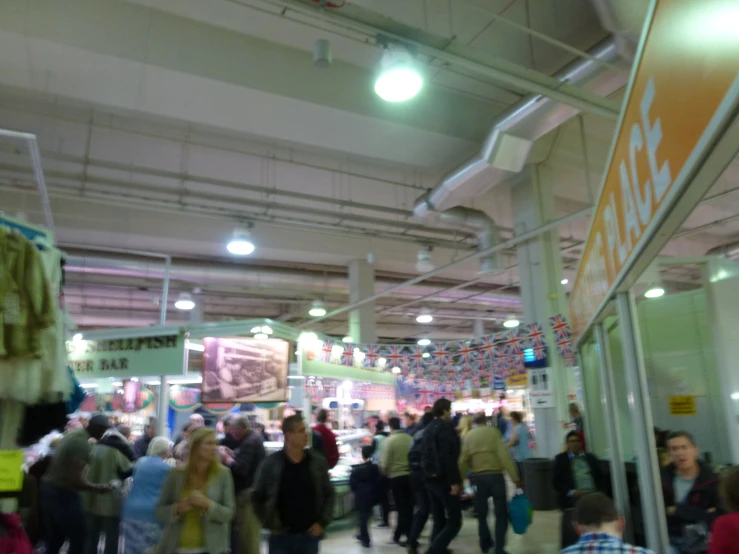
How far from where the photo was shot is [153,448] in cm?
462

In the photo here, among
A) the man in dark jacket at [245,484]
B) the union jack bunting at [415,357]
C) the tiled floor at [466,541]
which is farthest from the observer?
the union jack bunting at [415,357]

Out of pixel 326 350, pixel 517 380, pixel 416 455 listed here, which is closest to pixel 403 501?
pixel 416 455

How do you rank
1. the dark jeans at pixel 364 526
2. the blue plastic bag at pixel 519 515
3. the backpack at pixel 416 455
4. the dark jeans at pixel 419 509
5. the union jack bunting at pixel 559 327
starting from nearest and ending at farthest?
the blue plastic bag at pixel 519 515
the dark jeans at pixel 419 509
the backpack at pixel 416 455
the dark jeans at pixel 364 526
the union jack bunting at pixel 559 327

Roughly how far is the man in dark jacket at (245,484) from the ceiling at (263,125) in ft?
11.9

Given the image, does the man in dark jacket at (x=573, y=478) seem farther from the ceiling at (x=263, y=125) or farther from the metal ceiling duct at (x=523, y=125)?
the ceiling at (x=263, y=125)

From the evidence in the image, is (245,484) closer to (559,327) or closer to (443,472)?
(443,472)

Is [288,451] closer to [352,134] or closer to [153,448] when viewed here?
[153,448]

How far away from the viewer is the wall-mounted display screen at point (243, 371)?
719 centimetres

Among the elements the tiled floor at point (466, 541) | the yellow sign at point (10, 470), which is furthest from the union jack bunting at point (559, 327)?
the yellow sign at point (10, 470)

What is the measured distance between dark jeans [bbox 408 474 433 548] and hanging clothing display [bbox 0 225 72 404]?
4.38m

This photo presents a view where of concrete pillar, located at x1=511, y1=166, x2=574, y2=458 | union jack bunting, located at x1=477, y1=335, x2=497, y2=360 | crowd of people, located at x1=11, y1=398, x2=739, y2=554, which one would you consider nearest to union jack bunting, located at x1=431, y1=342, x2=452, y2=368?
union jack bunting, located at x1=477, y1=335, x2=497, y2=360

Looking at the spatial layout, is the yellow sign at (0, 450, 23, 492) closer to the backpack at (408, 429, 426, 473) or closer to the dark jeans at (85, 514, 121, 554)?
the dark jeans at (85, 514, 121, 554)

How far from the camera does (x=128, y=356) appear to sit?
768 centimetres

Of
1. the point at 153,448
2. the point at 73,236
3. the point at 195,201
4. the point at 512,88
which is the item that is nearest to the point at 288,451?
the point at 153,448
